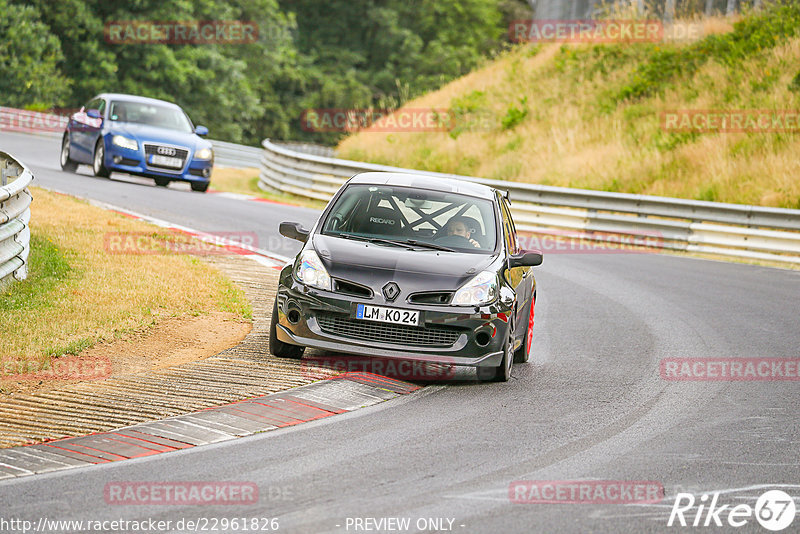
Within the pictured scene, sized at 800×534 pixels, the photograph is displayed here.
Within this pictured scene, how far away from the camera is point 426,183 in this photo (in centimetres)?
1009

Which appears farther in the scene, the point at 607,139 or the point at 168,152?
the point at 607,139

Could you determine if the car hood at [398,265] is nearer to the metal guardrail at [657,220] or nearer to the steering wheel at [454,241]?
the steering wheel at [454,241]

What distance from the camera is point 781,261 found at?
19.9 metres

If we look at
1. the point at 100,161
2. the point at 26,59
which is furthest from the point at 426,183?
the point at 26,59

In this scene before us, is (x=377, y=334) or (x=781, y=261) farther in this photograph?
(x=781, y=261)

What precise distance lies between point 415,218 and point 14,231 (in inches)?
150

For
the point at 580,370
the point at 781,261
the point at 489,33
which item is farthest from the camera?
the point at 489,33

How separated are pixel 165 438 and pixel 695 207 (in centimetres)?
1646

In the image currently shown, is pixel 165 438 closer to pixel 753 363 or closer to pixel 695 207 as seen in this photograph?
pixel 753 363

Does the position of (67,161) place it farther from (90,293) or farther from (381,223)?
(381,223)

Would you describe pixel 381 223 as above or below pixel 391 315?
above

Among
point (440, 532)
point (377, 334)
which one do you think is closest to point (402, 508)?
point (440, 532)

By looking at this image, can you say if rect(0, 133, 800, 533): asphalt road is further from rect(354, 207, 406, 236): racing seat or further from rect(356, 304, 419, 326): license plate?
rect(354, 207, 406, 236): racing seat

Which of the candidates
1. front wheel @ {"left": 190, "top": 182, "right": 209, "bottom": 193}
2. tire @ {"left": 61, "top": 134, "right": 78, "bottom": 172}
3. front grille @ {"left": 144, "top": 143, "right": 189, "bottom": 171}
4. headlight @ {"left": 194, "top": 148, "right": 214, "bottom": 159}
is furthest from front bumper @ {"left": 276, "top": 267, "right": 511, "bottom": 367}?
tire @ {"left": 61, "top": 134, "right": 78, "bottom": 172}
